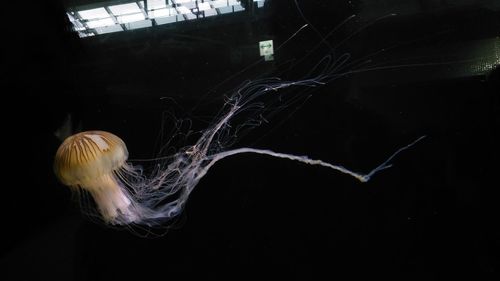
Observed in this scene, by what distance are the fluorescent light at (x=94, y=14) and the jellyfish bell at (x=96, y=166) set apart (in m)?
0.67

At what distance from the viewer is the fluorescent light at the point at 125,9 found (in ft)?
5.81

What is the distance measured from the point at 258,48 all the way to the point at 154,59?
1.99ft

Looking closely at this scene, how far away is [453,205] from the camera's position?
73.3 inches

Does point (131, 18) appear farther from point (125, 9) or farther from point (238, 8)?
point (238, 8)

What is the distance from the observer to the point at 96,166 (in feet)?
5.50

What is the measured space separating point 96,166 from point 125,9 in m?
0.90

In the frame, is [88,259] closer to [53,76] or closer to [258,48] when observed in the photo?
[53,76]

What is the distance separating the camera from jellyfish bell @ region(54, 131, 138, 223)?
1653 mm

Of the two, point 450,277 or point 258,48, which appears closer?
point 258,48

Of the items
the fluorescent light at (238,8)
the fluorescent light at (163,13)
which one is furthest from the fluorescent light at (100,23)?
the fluorescent light at (238,8)

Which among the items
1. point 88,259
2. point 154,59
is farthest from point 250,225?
point 154,59

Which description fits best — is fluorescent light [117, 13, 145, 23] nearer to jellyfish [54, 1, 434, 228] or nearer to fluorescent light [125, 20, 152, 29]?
fluorescent light [125, 20, 152, 29]

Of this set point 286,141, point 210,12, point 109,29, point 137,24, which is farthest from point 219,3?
point 286,141

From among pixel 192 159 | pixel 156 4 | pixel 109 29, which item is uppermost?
pixel 156 4
